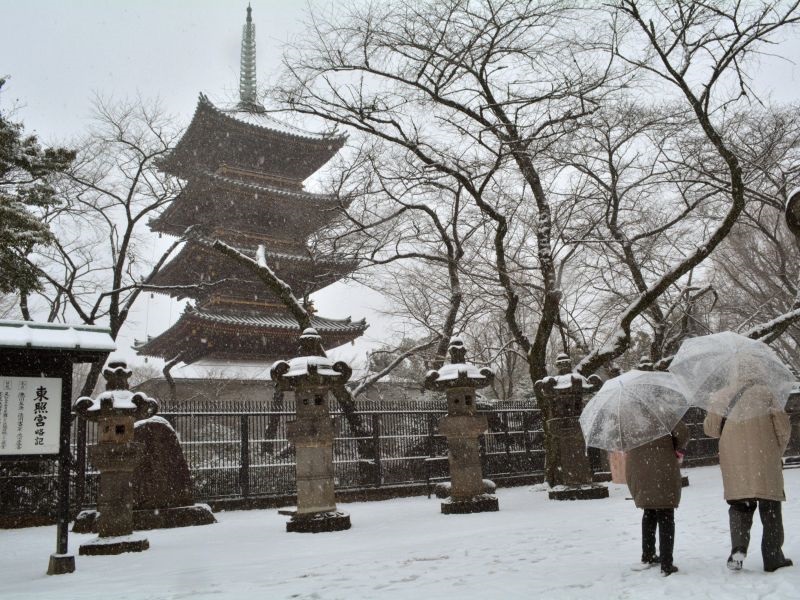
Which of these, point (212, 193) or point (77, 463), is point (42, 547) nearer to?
point (77, 463)

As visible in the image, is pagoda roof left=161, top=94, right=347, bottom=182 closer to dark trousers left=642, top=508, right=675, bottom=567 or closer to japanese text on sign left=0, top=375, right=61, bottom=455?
japanese text on sign left=0, top=375, right=61, bottom=455

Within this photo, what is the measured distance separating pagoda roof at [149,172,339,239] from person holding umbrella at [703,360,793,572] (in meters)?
19.0

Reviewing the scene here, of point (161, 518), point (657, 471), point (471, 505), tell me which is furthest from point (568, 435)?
point (657, 471)

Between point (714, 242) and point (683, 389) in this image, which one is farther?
point (714, 242)

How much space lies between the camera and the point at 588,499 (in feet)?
38.2

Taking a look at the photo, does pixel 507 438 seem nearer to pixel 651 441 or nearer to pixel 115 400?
pixel 115 400

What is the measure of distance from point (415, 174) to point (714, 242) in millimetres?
5893

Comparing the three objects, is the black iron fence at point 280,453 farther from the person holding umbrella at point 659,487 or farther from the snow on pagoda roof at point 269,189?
the snow on pagoda roof at point 269,189

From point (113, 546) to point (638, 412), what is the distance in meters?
6.12

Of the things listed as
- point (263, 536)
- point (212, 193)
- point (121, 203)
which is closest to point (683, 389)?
point (263, 536)

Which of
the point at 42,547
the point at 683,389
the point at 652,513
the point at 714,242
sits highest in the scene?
the point at 714,242

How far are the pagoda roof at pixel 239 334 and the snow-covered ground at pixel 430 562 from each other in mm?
11534

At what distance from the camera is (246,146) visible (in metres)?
24.9

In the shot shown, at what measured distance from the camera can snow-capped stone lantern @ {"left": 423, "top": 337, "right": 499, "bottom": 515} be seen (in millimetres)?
10500
